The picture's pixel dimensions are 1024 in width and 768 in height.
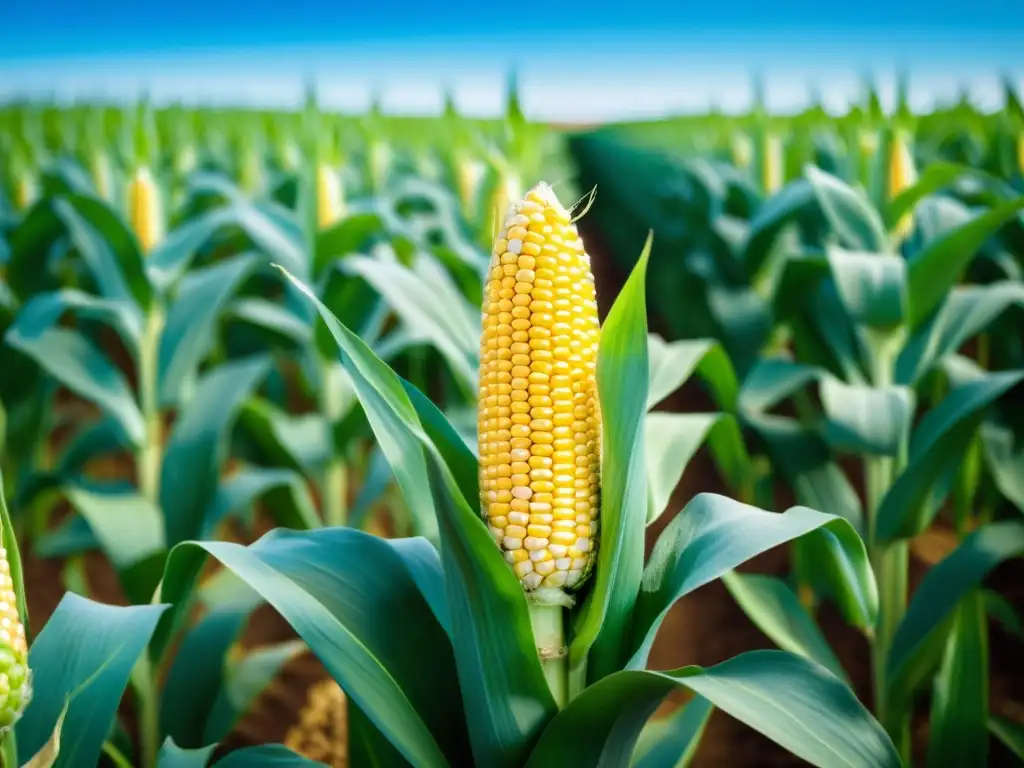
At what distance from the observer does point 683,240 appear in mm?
5422

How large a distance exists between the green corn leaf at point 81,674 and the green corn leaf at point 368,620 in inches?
3.5

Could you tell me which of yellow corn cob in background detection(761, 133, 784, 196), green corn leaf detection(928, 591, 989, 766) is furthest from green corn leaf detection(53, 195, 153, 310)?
yellow corn cob in background detection(761, 133, 784, 196)

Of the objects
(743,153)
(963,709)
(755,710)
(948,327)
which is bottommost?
(963,709)

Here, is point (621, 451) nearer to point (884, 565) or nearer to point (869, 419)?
point (869, 419)

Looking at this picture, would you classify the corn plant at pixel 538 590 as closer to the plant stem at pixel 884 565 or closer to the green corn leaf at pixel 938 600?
the green corn leaf at pixel 938 600

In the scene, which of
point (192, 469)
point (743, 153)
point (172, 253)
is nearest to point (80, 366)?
point (172, 253)

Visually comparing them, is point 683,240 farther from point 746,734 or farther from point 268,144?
point 268,144

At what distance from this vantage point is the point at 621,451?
3.21 feet

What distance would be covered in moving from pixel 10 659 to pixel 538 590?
0.52 meters

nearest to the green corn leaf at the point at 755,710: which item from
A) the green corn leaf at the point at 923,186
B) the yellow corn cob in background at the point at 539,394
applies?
the yellow corn cob in background at the point at 539,394

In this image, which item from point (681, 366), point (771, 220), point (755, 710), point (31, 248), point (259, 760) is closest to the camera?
point (755, 710)

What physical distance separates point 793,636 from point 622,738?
32.6 inches

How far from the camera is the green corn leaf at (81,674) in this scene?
3.37ft

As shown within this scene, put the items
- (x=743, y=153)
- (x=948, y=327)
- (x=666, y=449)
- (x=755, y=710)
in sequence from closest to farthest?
(x=755, y=710) → (x=666, y=449) → (x=948, y=327) → (x=743, y=153)
